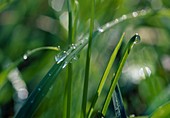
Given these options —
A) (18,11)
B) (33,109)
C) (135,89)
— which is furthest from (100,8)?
(33,109)

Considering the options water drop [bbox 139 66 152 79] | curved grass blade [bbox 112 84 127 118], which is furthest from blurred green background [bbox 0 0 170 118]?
curved grass blade [bbox 112 84 127 118]

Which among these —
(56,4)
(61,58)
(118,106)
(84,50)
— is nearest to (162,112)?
(118,106)

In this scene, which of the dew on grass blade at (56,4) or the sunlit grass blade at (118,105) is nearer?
the sunlit grass blade at (118,105)

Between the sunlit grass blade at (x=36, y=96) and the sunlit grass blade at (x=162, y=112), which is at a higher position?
the sunlit grass blade at (x=36, y=96)

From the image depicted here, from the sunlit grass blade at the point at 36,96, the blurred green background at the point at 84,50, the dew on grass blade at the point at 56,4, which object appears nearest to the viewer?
the sunlit grass blade at the point at 36,96

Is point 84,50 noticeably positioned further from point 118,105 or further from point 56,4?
point 56,4

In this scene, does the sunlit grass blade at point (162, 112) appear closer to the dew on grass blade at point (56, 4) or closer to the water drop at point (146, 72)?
the water drop at point (146, 72)

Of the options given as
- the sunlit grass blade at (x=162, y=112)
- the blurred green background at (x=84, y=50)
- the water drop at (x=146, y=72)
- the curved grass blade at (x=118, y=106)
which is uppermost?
the blurred green background at (x=84, y=50)

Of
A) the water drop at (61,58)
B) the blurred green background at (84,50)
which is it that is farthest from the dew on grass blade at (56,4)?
the water drop at (61,58)

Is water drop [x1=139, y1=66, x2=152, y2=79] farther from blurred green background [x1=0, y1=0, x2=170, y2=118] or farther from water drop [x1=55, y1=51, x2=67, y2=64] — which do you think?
water drop [x1=55, y1=51, x2=67, y2=64]
